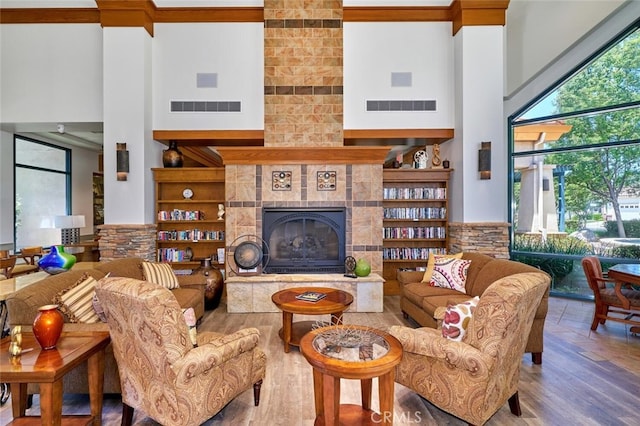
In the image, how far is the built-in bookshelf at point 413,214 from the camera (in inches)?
212

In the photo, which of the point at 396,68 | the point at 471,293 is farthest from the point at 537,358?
the point at 396,68

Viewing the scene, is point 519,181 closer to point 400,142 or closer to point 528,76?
point 528,76

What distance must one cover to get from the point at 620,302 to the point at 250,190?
4.87 metres

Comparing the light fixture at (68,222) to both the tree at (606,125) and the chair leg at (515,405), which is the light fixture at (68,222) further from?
the tree at (606,125)

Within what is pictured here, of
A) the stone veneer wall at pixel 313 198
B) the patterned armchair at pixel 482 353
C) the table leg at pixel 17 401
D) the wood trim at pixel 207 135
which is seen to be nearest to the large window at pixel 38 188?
the wood trim at pixel 207 135

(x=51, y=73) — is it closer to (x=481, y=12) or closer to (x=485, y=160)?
(x=481, y=12)

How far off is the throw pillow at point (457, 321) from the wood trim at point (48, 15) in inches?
263

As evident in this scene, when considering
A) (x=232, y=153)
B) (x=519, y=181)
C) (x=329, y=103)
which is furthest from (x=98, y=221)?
(x=519, y=181)

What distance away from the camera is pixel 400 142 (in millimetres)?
5715

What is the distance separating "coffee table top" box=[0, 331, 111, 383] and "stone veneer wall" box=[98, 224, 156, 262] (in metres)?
2.94

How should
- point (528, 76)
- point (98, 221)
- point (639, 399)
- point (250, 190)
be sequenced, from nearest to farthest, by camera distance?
point (639, 399), point (250, 190), point (528, 76), point (98, 221)

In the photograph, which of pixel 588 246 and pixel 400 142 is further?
pixel 400 142

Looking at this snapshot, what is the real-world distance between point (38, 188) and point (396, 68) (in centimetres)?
759

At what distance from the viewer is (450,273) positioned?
12.3 feet
